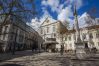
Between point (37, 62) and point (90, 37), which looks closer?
point (37, 62)

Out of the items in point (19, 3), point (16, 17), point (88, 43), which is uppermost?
point (19, 3)

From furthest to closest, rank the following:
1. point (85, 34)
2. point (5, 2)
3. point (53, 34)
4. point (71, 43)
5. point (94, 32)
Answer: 1. point (53, 34)
2. point (71, 43)
3. point (85, 34)
4. point (94, 32)
5. point (5, 2)

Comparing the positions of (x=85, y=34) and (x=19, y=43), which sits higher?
(x=85, y=34)

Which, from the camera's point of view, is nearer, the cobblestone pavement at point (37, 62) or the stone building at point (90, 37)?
the cobblestone pavement at point (37, 62)

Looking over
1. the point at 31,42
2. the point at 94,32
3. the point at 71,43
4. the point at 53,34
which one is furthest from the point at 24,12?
the point at 31,42

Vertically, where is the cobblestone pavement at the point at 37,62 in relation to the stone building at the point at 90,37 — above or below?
below

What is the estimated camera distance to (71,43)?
149ft

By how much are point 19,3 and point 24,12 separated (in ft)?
3.98

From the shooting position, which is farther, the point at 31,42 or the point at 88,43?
the point at 31,42

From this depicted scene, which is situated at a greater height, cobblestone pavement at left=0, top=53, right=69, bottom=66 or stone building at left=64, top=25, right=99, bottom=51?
stone building at left=64, top=25, right=99, bottom=51

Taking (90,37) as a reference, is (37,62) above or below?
below

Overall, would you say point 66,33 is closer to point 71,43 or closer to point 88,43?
point 71,43

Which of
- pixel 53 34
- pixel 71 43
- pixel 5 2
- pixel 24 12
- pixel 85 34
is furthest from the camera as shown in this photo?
pixel 53 34

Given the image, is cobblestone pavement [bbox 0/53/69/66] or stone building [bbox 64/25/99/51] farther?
stone building [bbox 64/25/99/51]
